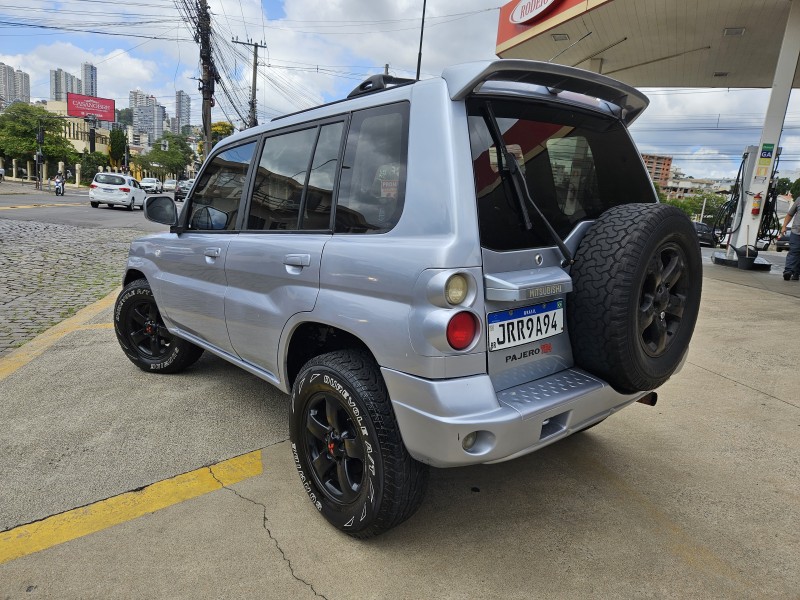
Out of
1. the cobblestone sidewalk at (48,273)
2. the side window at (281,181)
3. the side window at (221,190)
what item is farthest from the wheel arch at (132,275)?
the side window at (281,181)

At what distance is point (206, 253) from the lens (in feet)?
10.7

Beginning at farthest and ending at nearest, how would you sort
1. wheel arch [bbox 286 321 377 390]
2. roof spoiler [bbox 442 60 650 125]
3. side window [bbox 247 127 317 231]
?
side window [bbox 247 127 317 231] < wheel arch [bbox 286 321 377 390] < roof spoiler [bbox 442 60 650 125]

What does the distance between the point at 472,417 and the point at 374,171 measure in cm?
112

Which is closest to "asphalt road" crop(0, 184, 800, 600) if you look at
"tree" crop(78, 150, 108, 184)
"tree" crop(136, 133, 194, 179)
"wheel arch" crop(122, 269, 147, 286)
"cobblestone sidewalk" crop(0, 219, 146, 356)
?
"wheel arch" crop(122, 269, 147, 286)

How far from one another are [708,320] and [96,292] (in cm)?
795

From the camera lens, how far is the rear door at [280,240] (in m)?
2.48

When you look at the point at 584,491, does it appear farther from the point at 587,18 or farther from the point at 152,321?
the point at 587,18

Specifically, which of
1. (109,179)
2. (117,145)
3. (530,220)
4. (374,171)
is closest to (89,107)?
(117,145)

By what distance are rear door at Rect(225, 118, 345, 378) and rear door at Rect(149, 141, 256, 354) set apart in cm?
15

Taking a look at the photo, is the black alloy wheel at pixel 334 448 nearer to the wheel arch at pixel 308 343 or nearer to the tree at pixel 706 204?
the wheel arch at pixel 308 343

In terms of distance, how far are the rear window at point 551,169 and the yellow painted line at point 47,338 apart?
401 cm

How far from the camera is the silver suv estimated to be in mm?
1924

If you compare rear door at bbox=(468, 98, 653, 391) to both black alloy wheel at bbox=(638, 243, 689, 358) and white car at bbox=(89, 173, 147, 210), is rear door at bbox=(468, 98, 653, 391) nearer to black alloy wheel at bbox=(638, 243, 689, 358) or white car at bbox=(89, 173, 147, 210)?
black alloy wheel at bbox=(638, 243, 689, 358)

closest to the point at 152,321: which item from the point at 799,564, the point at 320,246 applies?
the point at 320,246
